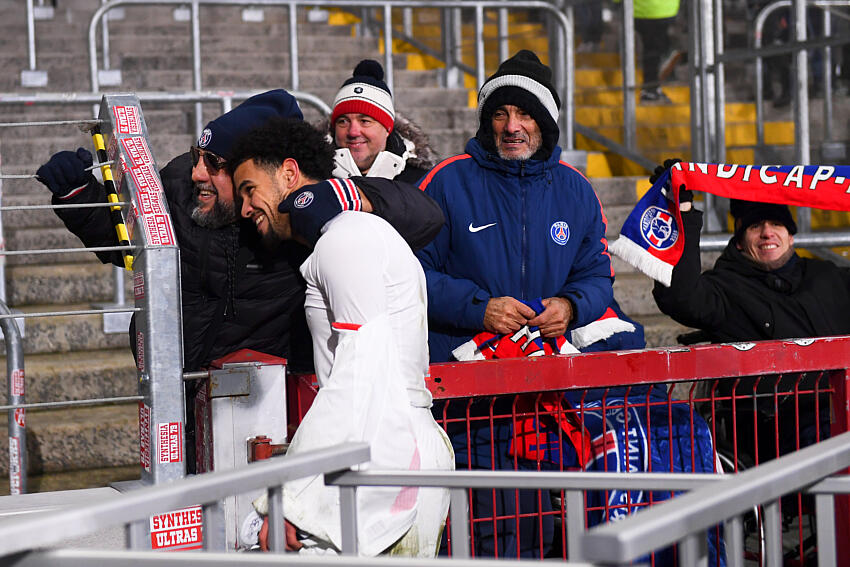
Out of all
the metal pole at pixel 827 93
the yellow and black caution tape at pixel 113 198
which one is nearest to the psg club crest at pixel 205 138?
the yellow and black caution tape at pixel 113 198

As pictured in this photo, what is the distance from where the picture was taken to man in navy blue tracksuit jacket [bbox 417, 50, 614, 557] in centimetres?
411

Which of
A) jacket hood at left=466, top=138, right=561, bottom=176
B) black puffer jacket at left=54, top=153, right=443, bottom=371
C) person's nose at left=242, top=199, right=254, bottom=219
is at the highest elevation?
jacket hood at left=466, top=138, right=561, bottom=176

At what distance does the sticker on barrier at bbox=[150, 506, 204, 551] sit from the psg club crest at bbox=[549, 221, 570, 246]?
5.72ft

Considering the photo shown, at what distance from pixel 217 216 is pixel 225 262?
143 millimetres

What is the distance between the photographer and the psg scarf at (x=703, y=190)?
171 inches

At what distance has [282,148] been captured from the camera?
3295mm

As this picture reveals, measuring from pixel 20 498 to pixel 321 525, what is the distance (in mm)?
1014

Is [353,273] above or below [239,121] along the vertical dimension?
below

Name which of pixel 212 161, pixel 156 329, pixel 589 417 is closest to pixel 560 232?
pixel 589 417

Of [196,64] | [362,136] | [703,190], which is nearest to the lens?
[703,190]

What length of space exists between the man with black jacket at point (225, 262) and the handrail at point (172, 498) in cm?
150

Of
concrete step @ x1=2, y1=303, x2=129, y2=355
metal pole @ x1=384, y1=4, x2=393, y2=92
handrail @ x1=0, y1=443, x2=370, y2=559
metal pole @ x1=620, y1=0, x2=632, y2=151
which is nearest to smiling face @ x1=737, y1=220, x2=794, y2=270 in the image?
handrail @ x1=0, y1=443, x2=370, y2=559

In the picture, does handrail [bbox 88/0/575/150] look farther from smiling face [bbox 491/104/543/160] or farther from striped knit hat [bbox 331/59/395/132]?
smiling face [bbox 491/104/543/160]

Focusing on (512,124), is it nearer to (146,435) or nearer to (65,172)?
(65,172)
